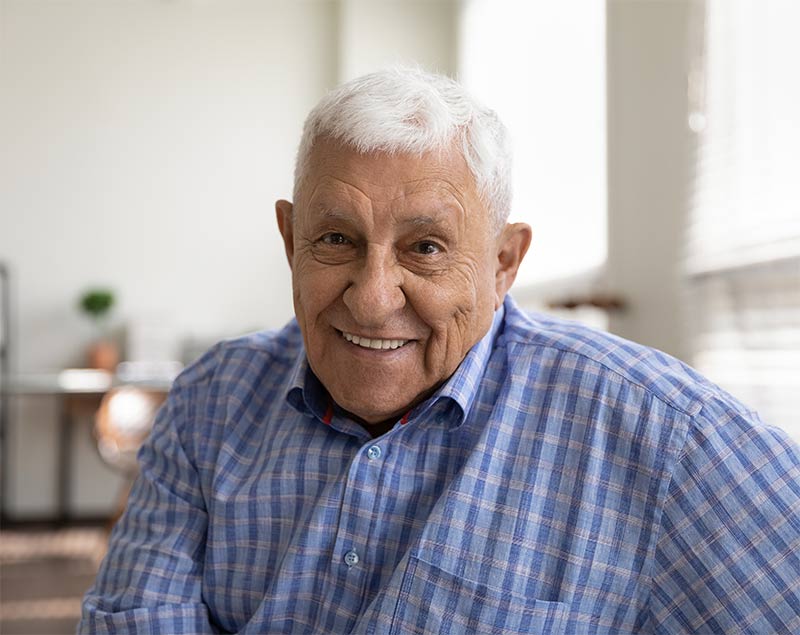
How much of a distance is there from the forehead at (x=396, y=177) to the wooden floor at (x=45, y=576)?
2.93m

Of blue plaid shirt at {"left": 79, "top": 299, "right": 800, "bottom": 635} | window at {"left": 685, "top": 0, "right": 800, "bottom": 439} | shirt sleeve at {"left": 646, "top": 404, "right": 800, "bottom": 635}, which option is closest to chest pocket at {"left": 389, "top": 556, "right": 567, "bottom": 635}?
blue plaid shirt at {"left": 79, "top": 299, "right": 800, "bottom": 635}

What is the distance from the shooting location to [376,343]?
1166mm

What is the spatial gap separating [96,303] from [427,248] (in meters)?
4.59

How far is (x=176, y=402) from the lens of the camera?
4.56 feet

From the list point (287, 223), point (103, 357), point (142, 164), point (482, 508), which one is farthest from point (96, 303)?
point (482, 508)

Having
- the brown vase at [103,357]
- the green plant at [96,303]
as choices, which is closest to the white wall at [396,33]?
the green plant at [96,303]

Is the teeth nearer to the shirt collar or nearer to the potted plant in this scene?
the shirt collar

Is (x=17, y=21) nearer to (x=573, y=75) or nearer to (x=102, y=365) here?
(x=102, y=365)

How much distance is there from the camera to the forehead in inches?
43.1

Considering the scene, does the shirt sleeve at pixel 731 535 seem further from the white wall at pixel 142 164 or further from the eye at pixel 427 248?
the white wall at pixel 142 164

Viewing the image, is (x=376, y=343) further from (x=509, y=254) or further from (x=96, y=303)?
(x=96, y=303)

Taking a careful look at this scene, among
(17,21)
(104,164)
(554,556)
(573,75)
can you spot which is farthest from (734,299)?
(17,21)

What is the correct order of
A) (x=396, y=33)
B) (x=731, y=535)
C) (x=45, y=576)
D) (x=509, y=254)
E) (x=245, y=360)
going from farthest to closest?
1. (x=396, y=33)
2. (x=45, y=576)
3. (x=245, y=360)
4. (x=509, y=254)
5. (x=731, y=535)

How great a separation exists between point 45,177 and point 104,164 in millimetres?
351
